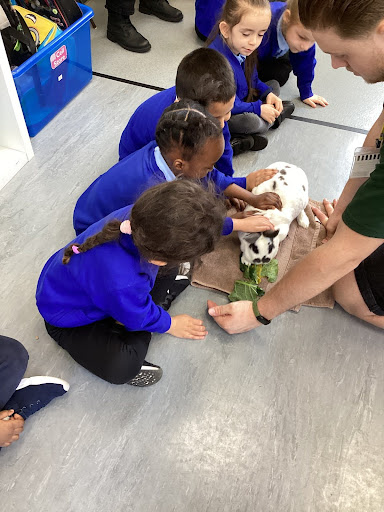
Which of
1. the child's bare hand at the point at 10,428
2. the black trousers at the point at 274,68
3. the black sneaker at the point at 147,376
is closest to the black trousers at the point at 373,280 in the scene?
the black sneaker at the point at 147,376

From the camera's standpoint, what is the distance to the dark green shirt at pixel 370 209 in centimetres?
91

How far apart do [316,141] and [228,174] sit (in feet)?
1.82

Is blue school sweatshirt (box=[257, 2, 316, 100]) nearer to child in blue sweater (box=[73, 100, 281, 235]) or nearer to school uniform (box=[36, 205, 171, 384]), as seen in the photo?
child in blue sweater (box=[73, 100, 281, 235])

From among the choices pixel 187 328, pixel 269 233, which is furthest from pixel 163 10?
pixel 187 328

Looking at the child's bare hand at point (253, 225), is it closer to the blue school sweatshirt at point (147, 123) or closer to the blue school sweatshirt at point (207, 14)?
the blue school sweatshirt at point (147, 123)

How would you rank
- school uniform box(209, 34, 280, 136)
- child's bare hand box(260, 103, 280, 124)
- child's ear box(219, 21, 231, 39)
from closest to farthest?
child's ear box(219, 21, 231, 39) → school uniform box(209, 34, 280, 136) → child's bare hand box(260, 103, 280, 124)

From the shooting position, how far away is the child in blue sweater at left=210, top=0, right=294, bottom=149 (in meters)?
1.61

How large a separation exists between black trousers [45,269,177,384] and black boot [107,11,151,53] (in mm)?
1756

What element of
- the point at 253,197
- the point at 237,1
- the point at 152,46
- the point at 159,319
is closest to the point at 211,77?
the point at 253,197

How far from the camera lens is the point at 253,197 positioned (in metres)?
1.48

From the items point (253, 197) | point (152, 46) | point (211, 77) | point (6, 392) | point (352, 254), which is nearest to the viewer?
point (352, 254)

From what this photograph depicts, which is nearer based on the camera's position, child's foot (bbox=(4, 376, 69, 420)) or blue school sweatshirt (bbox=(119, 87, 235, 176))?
child's foot (bbox=(4, 376, 69, 420))

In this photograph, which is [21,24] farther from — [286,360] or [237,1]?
[286,360]

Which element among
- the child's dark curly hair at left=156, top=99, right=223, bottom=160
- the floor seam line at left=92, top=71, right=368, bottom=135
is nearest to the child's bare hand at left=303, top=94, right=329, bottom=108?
the floor seam line at left=92, top=71, right=368, bottom=135
